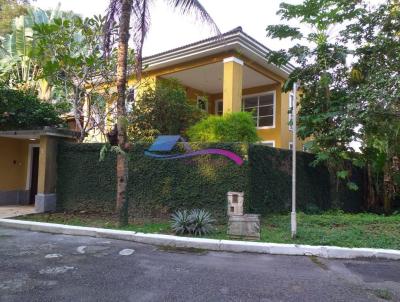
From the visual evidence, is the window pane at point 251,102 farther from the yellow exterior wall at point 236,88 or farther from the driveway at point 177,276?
the driveway at point 177,276

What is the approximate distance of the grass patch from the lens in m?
8.09

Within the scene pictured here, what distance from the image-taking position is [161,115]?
596 inches

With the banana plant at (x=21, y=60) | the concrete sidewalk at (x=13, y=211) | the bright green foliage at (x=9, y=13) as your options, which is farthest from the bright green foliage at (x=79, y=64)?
the bright green foliage at (x=9, y=13)

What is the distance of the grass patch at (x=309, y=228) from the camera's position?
8.09m

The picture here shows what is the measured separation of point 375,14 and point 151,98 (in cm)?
868

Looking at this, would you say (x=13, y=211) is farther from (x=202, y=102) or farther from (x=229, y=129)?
(x=202, y=102)

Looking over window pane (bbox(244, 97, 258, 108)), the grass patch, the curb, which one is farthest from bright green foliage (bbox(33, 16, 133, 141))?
window pane (bbox(244, 97, 258, 108))

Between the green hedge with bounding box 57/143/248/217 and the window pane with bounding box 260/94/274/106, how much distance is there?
1018 centimetres

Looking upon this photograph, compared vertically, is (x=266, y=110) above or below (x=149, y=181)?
above

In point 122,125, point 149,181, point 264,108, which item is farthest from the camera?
point 264,108

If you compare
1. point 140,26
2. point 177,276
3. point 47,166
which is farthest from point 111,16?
point 177,276

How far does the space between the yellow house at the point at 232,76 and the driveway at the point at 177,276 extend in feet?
27.5

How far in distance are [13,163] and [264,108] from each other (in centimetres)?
1233

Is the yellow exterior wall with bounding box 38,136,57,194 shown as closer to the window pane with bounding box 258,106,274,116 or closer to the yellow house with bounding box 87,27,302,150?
the yellow house with bounding box 87,27,302,150
